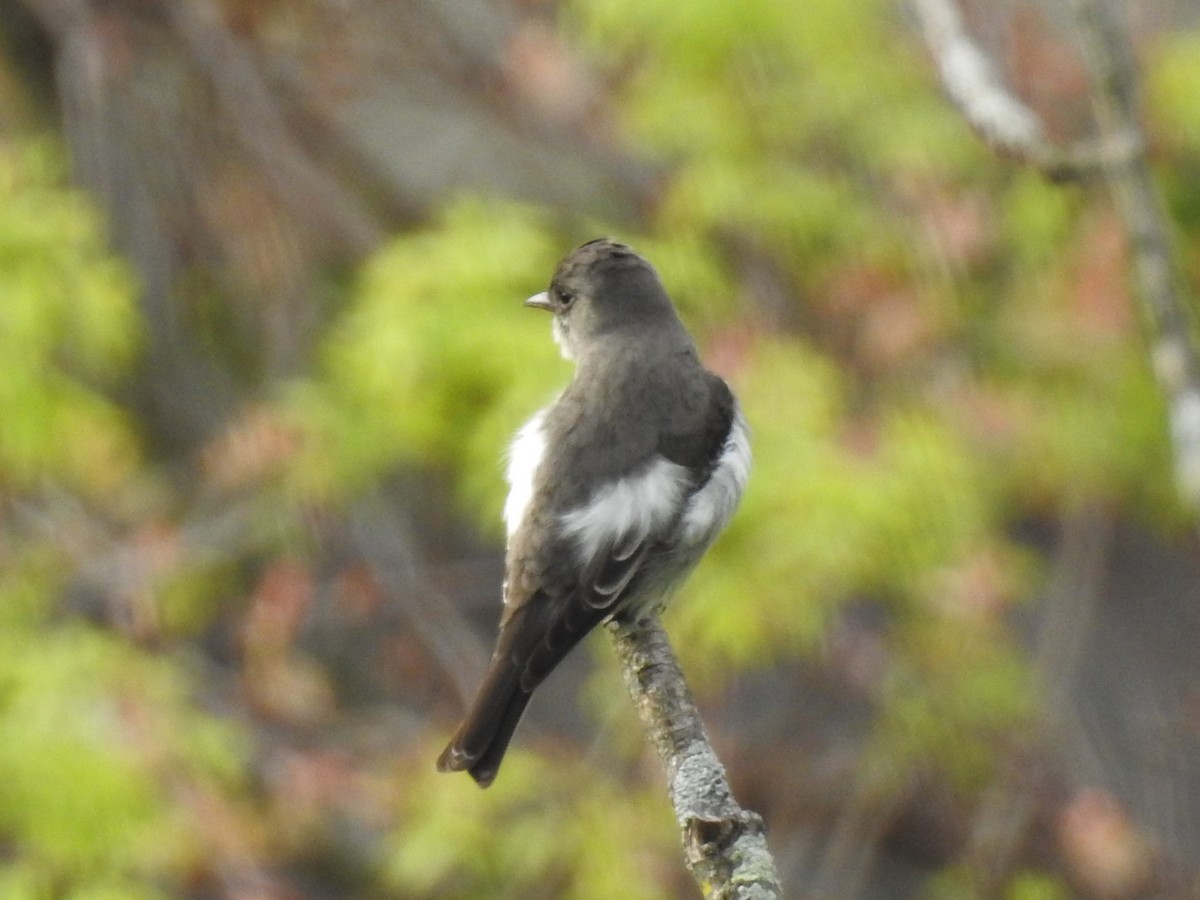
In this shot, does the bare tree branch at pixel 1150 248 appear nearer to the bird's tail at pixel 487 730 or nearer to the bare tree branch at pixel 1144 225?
the bare tree branch at pixel 1144 225

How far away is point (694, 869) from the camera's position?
2623 mm

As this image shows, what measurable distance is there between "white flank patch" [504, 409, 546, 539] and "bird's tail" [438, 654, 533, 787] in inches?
16.5

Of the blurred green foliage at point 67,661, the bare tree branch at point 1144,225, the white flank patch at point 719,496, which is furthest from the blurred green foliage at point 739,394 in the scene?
the bare tree branch at point 1144,225

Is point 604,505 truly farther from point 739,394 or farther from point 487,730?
point 739,394

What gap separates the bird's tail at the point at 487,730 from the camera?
12.3 feet

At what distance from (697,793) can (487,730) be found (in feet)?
3.34

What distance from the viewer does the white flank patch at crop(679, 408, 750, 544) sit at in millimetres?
3999

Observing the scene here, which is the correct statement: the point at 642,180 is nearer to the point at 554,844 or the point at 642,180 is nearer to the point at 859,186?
the point at 859,186

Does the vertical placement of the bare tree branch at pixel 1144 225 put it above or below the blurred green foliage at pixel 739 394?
below

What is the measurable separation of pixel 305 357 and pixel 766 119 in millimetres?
2115

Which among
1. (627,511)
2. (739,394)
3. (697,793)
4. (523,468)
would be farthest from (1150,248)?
(739,394)

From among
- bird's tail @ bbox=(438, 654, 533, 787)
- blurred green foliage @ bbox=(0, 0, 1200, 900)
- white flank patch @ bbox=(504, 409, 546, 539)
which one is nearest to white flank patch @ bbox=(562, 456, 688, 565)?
white flank patch @ bbox=(504, 409, 546, 539)

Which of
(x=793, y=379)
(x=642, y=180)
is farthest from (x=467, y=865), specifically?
(x=642, y=180)

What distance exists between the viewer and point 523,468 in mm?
4152
